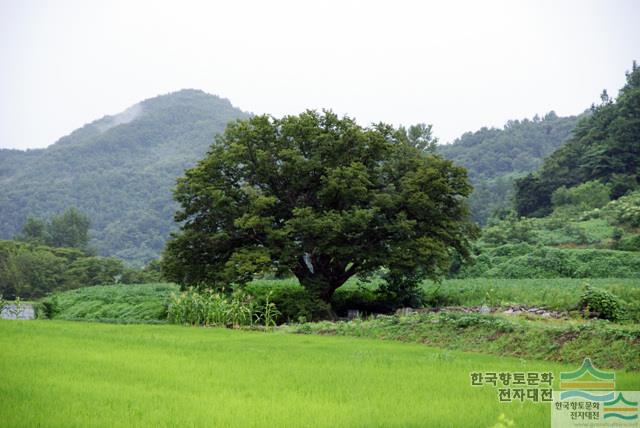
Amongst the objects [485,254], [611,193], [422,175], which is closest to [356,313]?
[422,175]

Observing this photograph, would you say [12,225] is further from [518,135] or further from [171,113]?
[518,135]

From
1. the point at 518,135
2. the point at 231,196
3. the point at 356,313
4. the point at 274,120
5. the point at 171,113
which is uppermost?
the point at 171,113

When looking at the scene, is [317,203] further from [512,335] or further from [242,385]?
[242,385]

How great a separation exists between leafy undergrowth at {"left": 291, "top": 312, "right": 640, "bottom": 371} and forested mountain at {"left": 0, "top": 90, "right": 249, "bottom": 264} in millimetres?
65153

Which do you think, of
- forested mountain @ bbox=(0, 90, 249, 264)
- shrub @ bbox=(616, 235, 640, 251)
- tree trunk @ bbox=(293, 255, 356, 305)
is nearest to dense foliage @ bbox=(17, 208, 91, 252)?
forested mountain @ bbox=(0, 90, 249, 264)

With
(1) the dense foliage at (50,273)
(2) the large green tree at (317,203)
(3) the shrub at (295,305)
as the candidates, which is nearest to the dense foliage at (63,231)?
(1) the dense foliage at (50,273)

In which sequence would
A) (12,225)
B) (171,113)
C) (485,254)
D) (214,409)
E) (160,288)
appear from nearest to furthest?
(214,409), (160,288), (485,254), (12,225), (171,113)

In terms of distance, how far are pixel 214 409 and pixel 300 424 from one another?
1.20 meters

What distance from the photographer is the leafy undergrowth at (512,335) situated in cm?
1306

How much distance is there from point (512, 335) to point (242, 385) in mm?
7309

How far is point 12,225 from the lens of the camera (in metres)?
105

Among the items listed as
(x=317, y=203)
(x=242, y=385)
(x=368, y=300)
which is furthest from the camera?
(x=368, y=300)

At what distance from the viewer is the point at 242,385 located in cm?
1015

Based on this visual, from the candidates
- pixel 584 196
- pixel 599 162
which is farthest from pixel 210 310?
pixel 599 162
